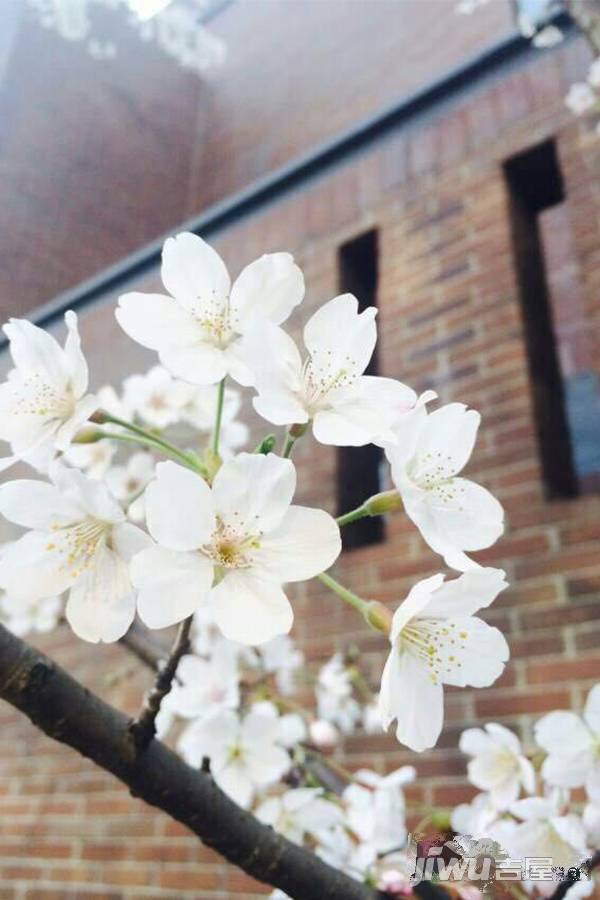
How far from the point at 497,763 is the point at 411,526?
1.01 metres

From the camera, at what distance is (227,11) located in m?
6.76

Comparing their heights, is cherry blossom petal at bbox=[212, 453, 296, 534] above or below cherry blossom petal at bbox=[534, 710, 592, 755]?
above

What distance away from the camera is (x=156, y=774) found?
25.0 inches

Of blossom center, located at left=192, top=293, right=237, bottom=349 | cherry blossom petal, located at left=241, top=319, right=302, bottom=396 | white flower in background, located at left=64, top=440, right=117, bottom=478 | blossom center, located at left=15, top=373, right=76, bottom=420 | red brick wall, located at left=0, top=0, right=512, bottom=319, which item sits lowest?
cherry blossom petal, located at left=241, top=319, right=302, bottom=396

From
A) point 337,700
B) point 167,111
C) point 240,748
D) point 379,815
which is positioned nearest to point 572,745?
point 379,815

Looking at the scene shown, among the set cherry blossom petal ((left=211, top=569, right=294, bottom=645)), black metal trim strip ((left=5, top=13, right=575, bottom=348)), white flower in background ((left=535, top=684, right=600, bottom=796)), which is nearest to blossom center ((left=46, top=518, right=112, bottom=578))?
cherry blossom petal ((left=211, top=569, right=294, bottom=645))

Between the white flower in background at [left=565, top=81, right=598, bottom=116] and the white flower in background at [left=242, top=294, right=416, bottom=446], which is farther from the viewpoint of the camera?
the white flower in background at [left=565, top=81, right=598, bottom=116]

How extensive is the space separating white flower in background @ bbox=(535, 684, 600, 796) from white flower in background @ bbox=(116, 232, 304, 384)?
0.61 metres

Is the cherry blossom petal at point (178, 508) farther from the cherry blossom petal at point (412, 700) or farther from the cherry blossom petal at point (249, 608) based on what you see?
the cherry blossom petal at point (412, 700)

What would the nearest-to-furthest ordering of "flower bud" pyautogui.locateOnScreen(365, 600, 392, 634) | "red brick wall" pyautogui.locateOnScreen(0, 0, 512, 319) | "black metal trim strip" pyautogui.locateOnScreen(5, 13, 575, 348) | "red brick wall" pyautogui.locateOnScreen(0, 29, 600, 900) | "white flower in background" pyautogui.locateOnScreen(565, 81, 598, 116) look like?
"flower bud" pyautogui.locateOnScreen(365, 600, 392, 634)
"red brick wall" pyautogui.locateOnScreen(0, 29, 600, 900)
"white flower in background" pyautogui.locateOnScreen(565, 81, 598, 116)
"black metal trim strip" pyautogui.locateOnScreen(5, 13, 575, 348)
"red brick wall" pyautogui.locateOnScreen(0, 0, 512, 319)

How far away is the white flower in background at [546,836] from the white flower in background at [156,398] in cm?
69

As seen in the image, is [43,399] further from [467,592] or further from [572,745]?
[572,745]

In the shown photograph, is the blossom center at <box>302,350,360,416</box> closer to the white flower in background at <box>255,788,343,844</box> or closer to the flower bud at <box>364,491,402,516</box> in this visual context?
the flower bud at <box>364,491,402,516</box>

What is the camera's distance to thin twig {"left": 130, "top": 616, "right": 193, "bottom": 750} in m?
0.58
